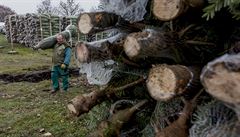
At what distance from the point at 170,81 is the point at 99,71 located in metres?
1.35

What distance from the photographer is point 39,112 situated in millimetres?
7742

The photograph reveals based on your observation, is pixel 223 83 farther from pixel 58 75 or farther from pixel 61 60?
pixel 58 75

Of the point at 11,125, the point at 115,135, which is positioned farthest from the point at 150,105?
the point at 11,125

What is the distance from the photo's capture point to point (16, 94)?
999cm

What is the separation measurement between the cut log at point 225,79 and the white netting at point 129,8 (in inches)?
56.0

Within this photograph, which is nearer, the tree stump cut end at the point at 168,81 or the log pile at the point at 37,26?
the tree stump cut end at the point at 168,81

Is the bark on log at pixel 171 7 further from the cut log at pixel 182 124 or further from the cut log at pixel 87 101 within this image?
the cut log at pixel 87 101

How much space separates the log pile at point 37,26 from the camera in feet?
70.9

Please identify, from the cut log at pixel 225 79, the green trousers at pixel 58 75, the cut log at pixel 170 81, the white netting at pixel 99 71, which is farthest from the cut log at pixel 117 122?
the green trousers at pixel 58 75

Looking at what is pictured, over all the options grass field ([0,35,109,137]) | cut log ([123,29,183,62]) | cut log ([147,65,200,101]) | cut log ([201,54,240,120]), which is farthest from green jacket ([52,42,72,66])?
cut log ([201,54,240,120])

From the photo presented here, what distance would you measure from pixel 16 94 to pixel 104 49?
6.30 m

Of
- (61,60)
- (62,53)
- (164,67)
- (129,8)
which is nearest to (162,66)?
(164,67)

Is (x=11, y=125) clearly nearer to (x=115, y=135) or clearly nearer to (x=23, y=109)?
(x=23, y=109)

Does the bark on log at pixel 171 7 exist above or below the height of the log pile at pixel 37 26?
above
